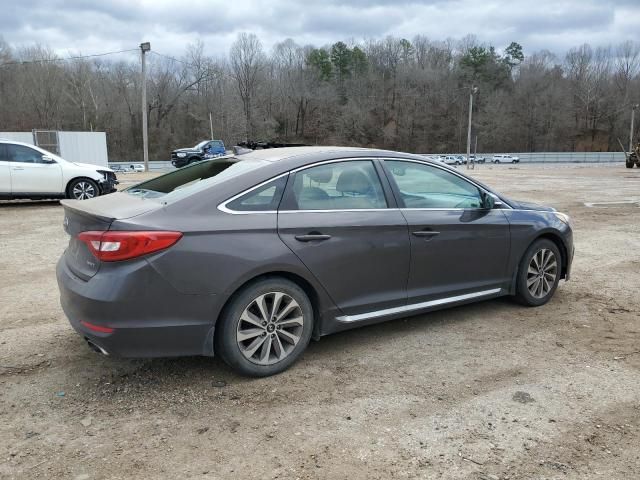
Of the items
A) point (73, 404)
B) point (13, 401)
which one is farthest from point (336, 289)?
point (13, 401)

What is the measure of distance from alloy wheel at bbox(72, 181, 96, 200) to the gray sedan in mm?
9492

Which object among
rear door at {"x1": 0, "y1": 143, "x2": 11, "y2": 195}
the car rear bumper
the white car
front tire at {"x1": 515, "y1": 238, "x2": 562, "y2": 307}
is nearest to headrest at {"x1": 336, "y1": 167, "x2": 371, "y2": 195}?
the car rear bumper

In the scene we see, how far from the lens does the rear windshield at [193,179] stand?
3637 millimetres

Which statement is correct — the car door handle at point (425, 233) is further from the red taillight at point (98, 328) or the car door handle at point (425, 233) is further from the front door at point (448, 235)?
the red taillight at point (98, 328)

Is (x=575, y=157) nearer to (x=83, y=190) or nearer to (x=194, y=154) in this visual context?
(x=194, y=154)

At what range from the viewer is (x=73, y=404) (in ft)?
10.7

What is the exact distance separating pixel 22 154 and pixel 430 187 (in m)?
10.9

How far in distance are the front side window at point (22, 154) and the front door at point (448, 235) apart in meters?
10.8

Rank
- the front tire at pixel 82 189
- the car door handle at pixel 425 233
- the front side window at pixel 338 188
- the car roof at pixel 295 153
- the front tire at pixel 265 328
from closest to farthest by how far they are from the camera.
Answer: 1. the front tire at pixel 265 328
2. the front side window at pixel 338 188
3. the car roof at pixel 295 153
4. the car door handle at pixel 425 233
5. the front tire at pixel 82 189

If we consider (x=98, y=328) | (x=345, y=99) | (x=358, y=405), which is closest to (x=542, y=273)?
(x=358, y=405)

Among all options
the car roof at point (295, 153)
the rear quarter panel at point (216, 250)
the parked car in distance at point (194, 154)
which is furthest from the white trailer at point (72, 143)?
the rear quarter panel at point (216, 250)

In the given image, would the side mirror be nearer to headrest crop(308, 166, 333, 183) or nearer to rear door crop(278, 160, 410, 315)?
rear door crop(278, 160, 410, 315)

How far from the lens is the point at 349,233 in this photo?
12.6ft

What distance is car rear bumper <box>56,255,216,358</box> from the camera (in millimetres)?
3115
